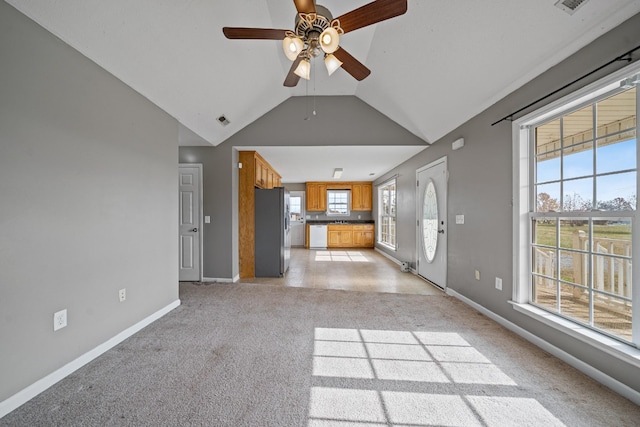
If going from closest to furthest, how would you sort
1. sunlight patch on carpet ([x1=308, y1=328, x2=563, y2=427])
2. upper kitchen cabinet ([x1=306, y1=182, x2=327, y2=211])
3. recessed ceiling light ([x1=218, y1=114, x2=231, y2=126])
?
sunlight patch on carpet ([x1=308, y1=328, x2=563, y2=427]), recessed ceiling light ([x1=218, y1=114, x2=231, y2=126]), upper kitchen cabinet ([x1=306, y1=182, x2=327, y2=211])

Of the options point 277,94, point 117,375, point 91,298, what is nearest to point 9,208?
point 91,298

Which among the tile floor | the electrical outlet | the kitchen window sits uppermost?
the kitchen window

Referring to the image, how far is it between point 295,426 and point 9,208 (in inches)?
77.3

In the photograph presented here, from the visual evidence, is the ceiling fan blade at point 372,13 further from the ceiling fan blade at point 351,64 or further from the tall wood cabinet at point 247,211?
the tall wood cabinet at point 247,211

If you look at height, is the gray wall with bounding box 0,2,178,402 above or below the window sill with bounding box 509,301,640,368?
above

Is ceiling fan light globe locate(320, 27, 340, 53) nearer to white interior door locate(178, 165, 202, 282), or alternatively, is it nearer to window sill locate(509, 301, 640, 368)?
window sill locate(509, 301, 640, 368)

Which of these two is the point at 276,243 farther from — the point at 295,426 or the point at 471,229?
the point at 295,426

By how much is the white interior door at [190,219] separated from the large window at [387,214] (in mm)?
4297

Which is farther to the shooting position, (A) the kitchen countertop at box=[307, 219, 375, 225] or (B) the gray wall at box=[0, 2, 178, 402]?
(A) the kitchen countertop at box=[307, 219, 375, 225]

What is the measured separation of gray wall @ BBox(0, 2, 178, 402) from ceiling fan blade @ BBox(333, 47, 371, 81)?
189 cm

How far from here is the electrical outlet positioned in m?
1.77

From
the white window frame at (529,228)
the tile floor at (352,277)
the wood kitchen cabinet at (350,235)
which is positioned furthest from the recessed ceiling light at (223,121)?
the wood kitchen cabinet at (350,235)

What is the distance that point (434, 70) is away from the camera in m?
2.78

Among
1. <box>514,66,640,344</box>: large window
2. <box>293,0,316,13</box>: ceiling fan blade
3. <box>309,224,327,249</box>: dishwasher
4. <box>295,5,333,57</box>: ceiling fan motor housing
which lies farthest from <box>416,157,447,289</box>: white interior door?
<box>309,224,327,249</box>: dishwasher
